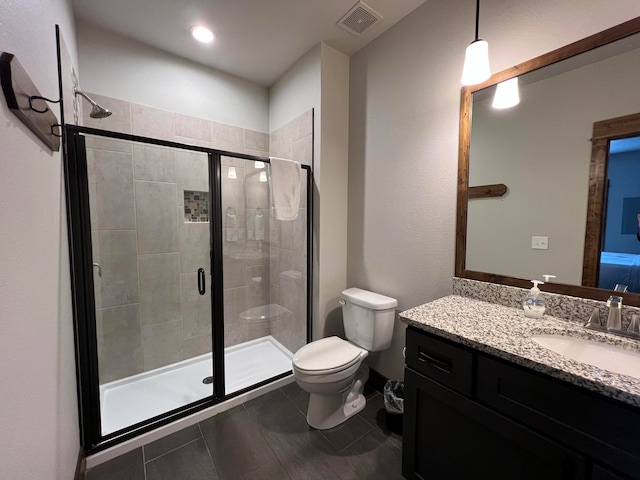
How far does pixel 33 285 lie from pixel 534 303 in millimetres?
1915

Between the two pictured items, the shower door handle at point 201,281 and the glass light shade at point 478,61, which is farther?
the shower door handle at point 201,281

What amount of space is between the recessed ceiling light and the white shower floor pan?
256 cm

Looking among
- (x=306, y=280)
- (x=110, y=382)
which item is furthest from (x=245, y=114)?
(x=110, y=382)

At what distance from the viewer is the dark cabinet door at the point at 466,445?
2.72ft

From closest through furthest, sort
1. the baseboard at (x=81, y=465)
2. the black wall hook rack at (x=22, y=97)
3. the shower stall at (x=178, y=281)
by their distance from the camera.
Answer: the black wall hook rack at (x=22, y=97) → the baseboard at (x=81, y=465) → the shower stall at (x=178, y=281)

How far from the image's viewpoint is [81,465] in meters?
1.37

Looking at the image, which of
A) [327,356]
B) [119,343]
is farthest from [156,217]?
[327,356]

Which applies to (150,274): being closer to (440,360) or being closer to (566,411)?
(440,360)

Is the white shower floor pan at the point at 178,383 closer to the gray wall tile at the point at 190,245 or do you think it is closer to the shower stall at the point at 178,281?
the shower stall at the point at 178,281

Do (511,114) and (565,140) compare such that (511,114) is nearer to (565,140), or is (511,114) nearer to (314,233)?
(565,140)

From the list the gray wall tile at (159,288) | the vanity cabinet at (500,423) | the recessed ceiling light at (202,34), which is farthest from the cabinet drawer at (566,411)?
the recessed ceiling light at (202,34)

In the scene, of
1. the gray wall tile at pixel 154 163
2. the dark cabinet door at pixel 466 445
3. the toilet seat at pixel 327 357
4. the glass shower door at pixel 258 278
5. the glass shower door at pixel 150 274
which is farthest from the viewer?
the glass shower door at pixel 258 278

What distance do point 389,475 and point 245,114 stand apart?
2973mm

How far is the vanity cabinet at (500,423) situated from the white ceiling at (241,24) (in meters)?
2.03
